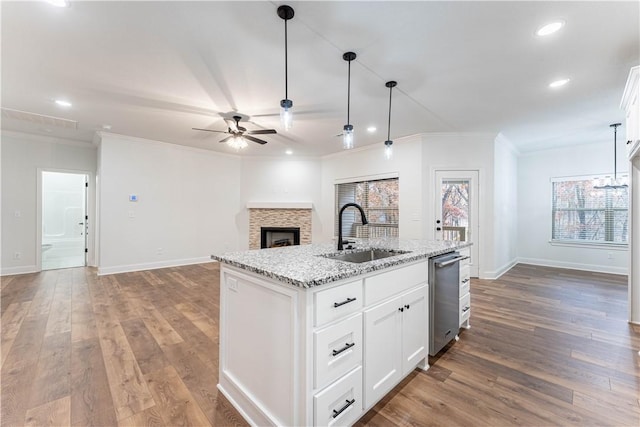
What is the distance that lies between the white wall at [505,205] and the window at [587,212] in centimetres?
76

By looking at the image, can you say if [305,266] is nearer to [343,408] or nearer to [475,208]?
[343,408]

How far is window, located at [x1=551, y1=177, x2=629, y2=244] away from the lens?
5180 millimetres

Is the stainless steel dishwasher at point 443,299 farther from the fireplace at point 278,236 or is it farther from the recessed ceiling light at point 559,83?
the fireplace at point 278,236

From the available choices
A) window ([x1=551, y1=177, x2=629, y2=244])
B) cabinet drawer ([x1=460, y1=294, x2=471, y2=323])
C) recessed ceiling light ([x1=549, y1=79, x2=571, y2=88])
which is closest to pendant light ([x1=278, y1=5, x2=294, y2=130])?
cabinet drawer ([x1=460, y1=294, x2=471, y2=323])

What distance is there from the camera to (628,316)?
297 centimetres

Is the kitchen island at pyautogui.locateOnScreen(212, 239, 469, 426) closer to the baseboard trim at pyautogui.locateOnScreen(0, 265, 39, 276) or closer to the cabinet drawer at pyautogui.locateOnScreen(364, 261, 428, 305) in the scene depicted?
the cabinet drawer at pyautogui.locateOnScreen(364, 261, 428, 305)

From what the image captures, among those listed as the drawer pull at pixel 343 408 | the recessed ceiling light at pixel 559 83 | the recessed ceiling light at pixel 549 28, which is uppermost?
the recessed ceiling light at pixel 559 83

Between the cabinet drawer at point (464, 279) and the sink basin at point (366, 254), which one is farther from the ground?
the sink basin at point (366, 254)

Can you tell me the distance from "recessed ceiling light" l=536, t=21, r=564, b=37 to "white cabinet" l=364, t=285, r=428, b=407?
2.17 meters

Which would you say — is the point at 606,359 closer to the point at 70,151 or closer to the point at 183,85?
the point at 183,85

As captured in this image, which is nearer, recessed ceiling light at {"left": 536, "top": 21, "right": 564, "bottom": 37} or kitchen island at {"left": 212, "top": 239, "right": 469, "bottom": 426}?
kitchen island at {"left": 212, "top": 239, "right": 469, "bottom": 426}

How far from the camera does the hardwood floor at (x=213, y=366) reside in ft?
5.23

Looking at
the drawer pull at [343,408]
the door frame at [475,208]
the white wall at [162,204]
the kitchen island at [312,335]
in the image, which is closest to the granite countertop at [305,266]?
the kitchen island at [312,335]

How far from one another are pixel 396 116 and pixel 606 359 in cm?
339
